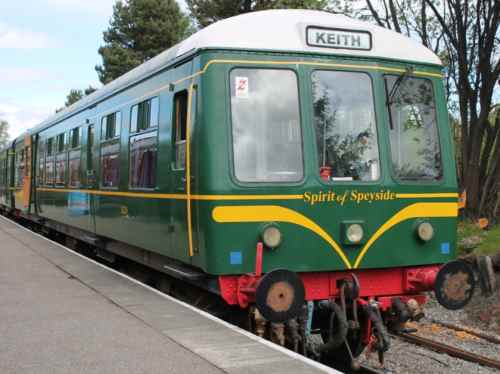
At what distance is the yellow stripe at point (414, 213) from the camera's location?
254 inches

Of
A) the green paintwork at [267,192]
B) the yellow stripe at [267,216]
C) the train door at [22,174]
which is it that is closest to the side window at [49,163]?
the train door at [22,174]

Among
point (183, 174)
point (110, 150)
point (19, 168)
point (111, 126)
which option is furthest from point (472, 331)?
point (19, 168)

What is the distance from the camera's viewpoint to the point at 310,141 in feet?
20.8

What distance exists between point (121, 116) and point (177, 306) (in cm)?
287

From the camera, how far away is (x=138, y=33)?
141 feet

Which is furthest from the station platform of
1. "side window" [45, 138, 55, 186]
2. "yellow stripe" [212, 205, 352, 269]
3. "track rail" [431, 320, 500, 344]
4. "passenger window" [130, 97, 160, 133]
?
"side window" [45, 138, 55, 186]

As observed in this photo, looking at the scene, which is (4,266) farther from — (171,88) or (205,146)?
(205,146)

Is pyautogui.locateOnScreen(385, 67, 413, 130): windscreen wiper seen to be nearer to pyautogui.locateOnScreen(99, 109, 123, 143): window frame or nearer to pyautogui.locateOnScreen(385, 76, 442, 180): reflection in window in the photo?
pyautogui.locateOnScreen(385, 76, 442, 180): reflection in window

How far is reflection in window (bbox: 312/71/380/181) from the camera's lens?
6434 mm

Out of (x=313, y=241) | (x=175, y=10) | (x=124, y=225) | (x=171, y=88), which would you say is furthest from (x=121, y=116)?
(x=175, y=10)

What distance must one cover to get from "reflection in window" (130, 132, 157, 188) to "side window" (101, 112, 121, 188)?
653 millimetres

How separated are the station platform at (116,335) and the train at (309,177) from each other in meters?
0.43

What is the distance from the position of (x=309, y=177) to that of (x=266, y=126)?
60 cm

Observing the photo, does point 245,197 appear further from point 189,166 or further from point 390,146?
point 390,146
